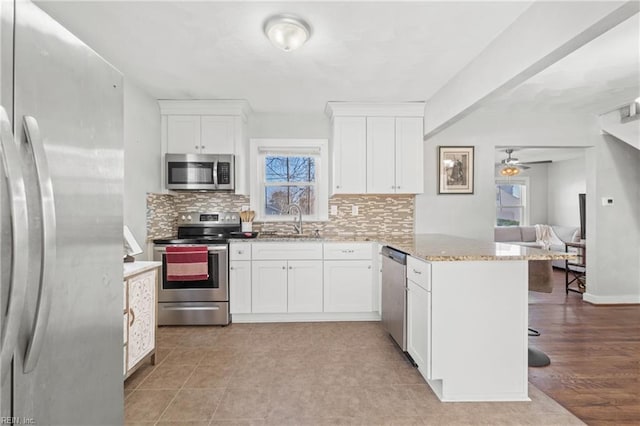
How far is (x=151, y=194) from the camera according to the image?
3301mm

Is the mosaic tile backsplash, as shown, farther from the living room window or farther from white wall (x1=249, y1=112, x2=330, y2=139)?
the living room window

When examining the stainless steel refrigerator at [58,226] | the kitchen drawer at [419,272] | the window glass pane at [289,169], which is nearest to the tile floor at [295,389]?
the kitchen drawer at [419,272]

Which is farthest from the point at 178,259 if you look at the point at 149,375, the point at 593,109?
the point at 593,109

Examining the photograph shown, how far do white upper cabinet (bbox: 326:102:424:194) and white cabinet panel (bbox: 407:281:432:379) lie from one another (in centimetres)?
152

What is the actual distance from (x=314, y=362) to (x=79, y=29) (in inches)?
111

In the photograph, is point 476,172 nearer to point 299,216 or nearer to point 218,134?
point 299,216

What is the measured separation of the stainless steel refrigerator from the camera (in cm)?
69

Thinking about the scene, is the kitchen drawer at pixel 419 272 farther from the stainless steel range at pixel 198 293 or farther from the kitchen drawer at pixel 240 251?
the stainless steel range at pixel 198 293

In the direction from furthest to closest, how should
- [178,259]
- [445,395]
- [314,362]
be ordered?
[178,259], [314,362], [445,395]

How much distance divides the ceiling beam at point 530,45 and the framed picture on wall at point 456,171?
1042 mm

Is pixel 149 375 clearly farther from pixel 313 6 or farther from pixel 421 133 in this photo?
pixel 421 133

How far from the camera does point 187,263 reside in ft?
10.3

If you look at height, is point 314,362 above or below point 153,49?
below

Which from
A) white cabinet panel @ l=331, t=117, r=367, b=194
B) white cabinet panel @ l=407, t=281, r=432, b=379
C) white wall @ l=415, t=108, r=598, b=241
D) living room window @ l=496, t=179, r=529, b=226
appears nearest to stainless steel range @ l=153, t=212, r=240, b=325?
white cabinet panel @ l=331, t=117, r=367, b=194
